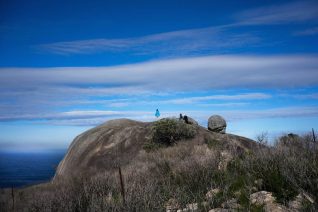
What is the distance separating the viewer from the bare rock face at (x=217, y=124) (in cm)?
3400

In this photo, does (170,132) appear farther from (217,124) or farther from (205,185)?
(205,185)

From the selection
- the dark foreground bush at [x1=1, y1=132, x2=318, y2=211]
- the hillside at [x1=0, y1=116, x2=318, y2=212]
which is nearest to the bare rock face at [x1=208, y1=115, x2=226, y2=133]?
the hillside at [x1=0, y1=116, x2=318, y2=212]

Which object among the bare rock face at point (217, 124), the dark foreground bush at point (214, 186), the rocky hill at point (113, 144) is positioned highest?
the bare rock face at point (217, 124)

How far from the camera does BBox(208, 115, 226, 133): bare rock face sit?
3400 centimetres

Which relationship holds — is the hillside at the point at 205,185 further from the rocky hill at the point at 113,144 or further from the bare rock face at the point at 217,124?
the bare rock face at the point at 217,124

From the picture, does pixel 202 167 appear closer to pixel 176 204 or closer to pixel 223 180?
pixel 223 180

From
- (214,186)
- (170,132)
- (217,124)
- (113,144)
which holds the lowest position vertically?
(214,186)

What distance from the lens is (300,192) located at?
35.7ft

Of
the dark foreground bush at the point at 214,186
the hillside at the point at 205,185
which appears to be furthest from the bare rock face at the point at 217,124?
the dark foreground bush at the point at 214,186

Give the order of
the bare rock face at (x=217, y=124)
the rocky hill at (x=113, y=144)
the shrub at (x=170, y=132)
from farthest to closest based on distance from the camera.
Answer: the bare rock face at (x=217, y=124) < the shrub at (x=170, y=132) < the rocky hill at (x=113, y=144)

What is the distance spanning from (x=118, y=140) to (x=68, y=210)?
1920 cm

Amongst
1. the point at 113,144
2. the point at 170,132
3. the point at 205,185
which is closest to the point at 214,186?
the point at 205,185

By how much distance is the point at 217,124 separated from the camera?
3409 cm

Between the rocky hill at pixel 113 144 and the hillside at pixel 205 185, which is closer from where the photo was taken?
the hillside at pixel 205 185
